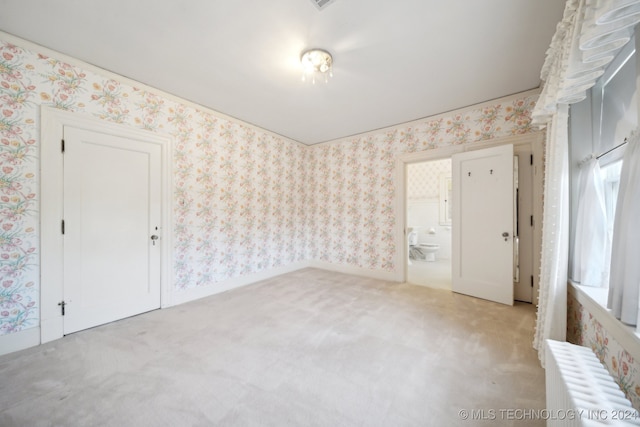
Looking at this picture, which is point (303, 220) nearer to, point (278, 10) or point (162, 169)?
point (162, 169)

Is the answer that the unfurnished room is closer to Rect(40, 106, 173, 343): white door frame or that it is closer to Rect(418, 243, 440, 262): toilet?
Rect(40, 106, 173, 343): white door frame

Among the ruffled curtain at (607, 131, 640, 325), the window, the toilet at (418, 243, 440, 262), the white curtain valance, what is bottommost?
the toilet at (418, 243, 440, 262)

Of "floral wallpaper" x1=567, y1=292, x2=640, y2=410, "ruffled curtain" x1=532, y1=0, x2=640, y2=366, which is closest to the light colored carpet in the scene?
"floral wallpaper" x1=567, y1=292, x2=640, y2=410

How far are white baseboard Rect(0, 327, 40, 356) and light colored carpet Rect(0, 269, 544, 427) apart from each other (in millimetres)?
106

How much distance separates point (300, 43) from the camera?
1.91 metres

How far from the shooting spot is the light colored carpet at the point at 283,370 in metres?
1.27

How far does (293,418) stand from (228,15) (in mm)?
2696

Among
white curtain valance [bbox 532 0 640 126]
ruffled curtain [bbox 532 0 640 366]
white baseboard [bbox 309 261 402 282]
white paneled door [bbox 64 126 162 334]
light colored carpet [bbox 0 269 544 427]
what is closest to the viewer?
white curtain valance [bbox 532 0 640 126]

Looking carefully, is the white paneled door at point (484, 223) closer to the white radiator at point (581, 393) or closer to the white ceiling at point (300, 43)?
the white ceiling at point (300, 43)

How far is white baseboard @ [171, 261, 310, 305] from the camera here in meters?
2.83

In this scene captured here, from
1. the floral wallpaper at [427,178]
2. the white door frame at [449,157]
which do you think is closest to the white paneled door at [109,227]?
the white door frame at [449,157]

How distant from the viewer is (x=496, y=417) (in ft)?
4.10

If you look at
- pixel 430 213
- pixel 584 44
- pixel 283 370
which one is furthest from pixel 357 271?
pixel 584 44

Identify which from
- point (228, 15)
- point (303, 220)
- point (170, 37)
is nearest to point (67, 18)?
point (170, 37)
